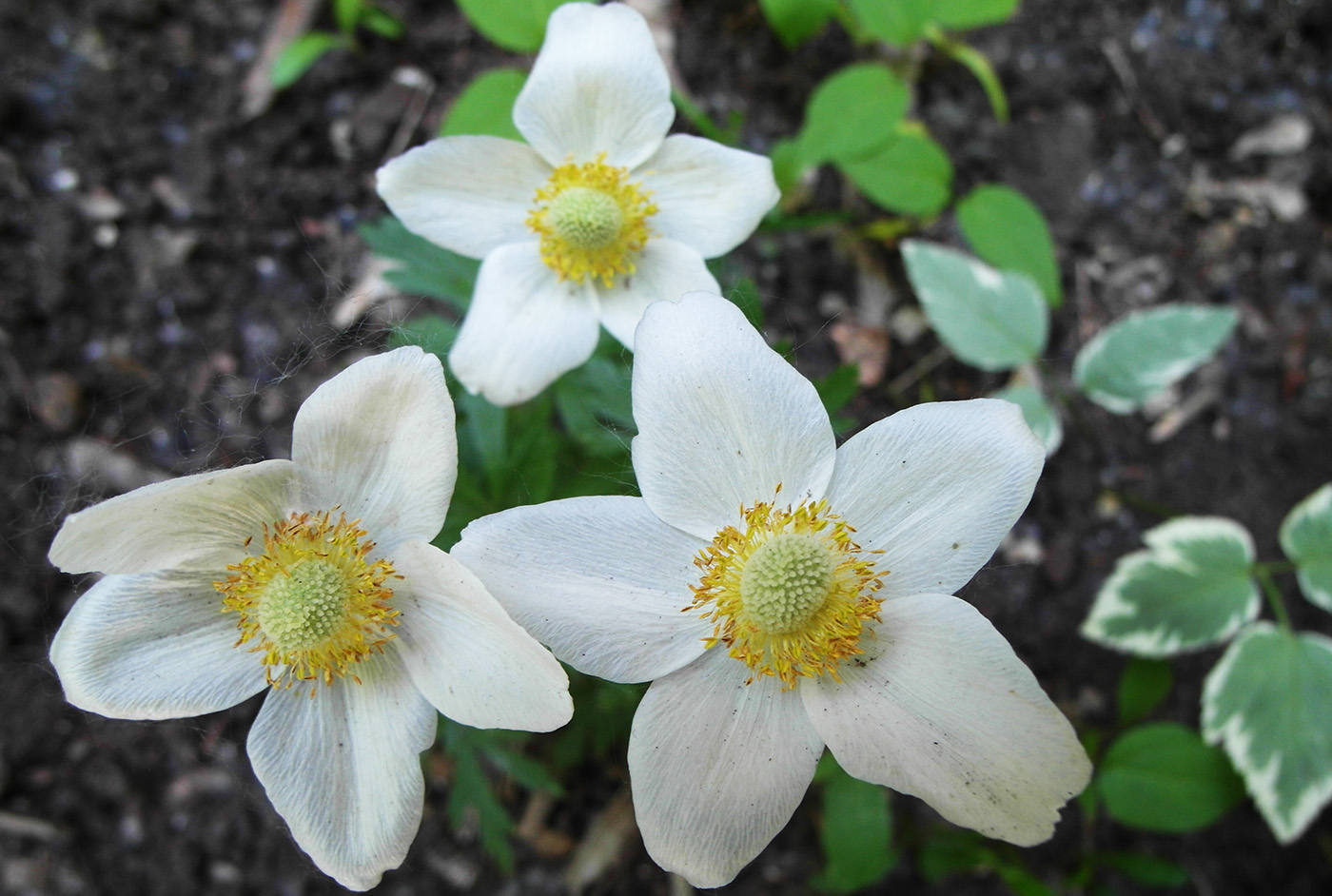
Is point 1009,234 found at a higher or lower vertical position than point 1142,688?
higher

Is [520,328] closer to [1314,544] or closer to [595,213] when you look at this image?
[595,213]

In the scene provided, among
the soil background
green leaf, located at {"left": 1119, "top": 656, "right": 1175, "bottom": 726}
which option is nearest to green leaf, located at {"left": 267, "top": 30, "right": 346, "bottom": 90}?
the soil background

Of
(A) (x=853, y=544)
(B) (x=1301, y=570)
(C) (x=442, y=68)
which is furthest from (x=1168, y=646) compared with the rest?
(C) (x=442, y=68)

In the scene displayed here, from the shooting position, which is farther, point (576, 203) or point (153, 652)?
point (576, 203)

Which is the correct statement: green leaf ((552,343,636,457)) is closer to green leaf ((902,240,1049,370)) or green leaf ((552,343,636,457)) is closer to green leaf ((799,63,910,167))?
green leaf ((799,63,910,167))


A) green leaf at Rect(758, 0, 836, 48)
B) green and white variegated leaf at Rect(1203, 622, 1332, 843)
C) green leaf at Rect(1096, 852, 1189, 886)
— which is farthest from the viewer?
green leaf at Rect(758, 0, 836, 48)

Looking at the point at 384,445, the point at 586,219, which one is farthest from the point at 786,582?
the point at 586,219
